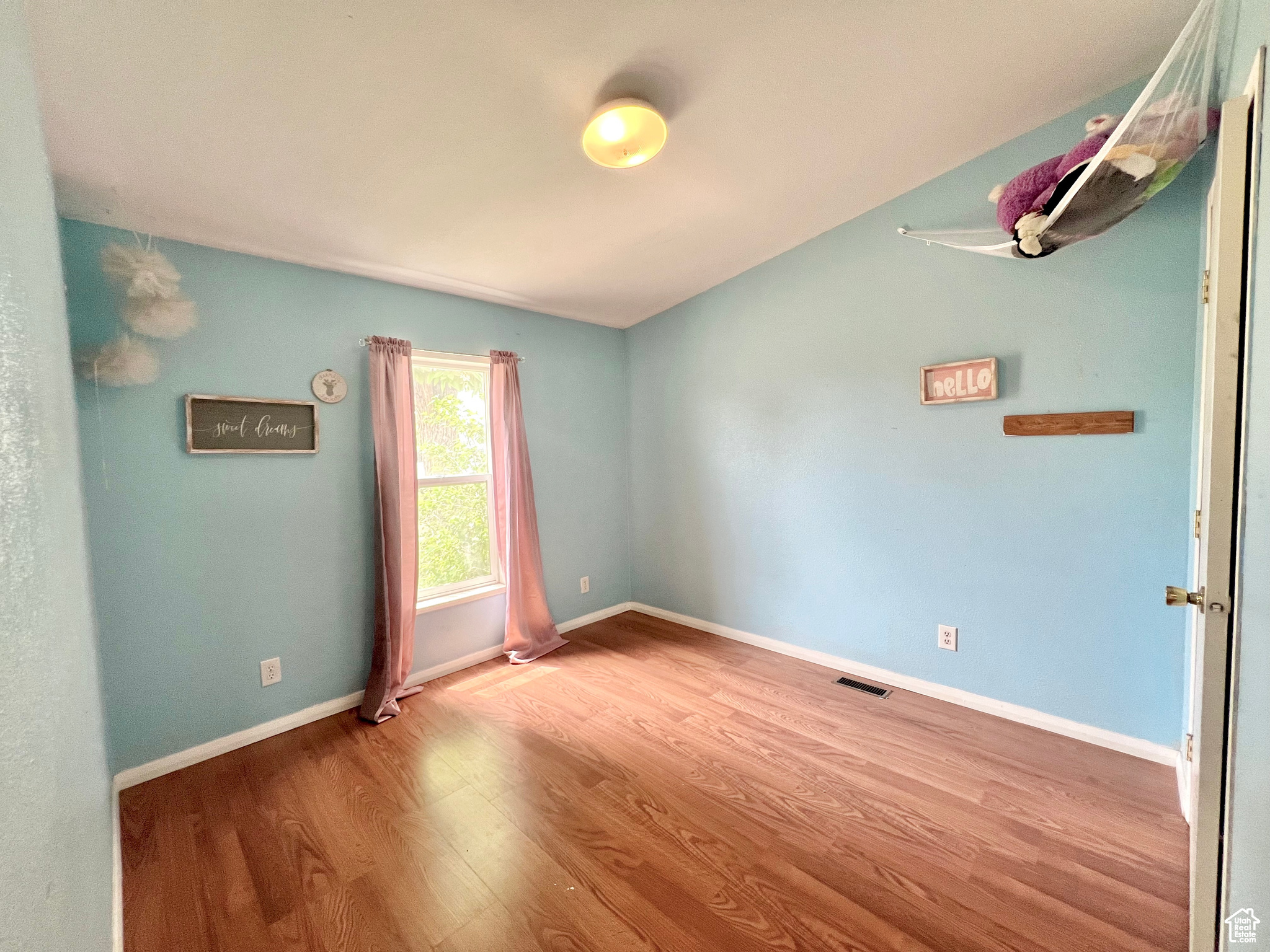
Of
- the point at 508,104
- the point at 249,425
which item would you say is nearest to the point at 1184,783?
the point at 508,104

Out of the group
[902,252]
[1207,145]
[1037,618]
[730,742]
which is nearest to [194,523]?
[730,742]

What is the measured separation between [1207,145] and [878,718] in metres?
2.41

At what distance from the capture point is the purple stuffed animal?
1569 millimetres

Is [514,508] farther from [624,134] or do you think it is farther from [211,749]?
[624,134]

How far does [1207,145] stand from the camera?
5.53 feet

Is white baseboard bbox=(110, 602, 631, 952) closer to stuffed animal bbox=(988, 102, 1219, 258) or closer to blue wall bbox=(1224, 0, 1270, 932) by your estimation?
blue wall bbox=(1224, 0, 1270, 932)

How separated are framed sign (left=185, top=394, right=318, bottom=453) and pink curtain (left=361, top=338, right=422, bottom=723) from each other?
0.93ft

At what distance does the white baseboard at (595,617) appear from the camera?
348 centimetres

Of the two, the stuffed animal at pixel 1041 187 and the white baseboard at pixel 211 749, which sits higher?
the stuffed animal at pixel 1041 187

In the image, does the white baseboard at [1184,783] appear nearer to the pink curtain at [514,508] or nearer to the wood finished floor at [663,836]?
the wood finished floor at [663,836]

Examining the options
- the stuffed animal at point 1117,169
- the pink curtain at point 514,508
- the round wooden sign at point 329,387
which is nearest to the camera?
the stuffed animal at point 1117,169

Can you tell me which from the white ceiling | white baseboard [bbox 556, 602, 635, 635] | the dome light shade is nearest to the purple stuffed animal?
the white ceiling

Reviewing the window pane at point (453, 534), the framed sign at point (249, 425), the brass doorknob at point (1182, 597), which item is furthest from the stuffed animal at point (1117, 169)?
the framed sign at point (249, 425)

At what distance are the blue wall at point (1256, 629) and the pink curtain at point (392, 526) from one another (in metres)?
2.71
